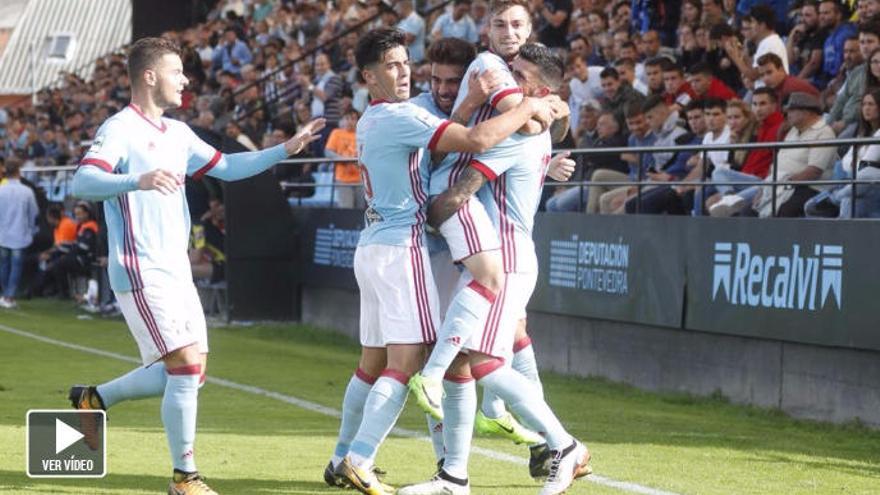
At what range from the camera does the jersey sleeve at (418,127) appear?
7.61m

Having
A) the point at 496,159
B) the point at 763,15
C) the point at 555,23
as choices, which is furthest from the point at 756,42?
the point at 496,159

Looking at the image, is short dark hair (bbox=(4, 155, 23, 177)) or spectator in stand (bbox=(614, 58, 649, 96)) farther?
short dark hair (bbox=(4, 155, 23, 177))

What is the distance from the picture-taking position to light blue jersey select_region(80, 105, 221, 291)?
307 inches

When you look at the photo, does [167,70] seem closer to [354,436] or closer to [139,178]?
[139,178]

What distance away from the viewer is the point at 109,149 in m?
7.78

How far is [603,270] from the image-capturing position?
14.5 meters

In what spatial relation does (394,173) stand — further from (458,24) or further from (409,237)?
(458,24)

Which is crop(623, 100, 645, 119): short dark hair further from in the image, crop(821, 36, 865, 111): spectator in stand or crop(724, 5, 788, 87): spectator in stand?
crop(821, 36, 865, 111): spectator in stand

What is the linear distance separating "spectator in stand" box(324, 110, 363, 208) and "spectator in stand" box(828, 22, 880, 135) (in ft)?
21.2

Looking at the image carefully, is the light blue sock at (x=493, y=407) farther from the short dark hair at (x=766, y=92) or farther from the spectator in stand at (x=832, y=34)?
the spectator in stand at (x=832, y=34)

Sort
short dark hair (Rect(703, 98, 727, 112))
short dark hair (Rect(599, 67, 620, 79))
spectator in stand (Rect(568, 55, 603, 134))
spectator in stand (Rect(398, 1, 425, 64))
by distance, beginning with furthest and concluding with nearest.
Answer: spectator in stand (Rect(398, 1, 425, 64)) < spectator in stand (Rect(568, 55, 603, 134)) < short dark hair (Rect(599, 67, 620, 79)) < short dark hair (Rect(703, 98, 727, 112))

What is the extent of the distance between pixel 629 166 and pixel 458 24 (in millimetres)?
7143

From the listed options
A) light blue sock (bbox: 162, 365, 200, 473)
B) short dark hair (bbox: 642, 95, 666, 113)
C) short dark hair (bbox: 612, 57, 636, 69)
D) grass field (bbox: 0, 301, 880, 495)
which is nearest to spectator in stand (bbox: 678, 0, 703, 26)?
short dark hair (bbox: 612, 57, 636, 69)

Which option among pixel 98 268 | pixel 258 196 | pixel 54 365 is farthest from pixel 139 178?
pixel 98 268
